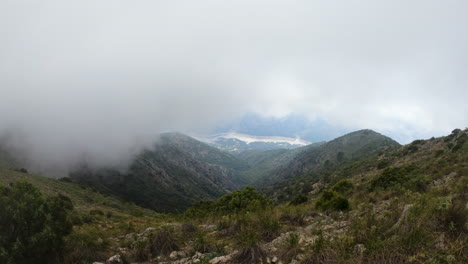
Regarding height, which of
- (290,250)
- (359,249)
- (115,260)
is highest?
(359,249)

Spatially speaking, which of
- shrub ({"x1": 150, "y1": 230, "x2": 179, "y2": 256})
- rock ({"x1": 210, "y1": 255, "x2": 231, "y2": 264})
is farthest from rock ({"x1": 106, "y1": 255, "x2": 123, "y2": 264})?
rock ({"x1": 210, "y1": 255, "x2": 231, "y2": 264})

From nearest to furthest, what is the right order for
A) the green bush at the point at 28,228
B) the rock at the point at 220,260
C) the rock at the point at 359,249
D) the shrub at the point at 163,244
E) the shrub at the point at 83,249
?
the rock at the point at 359,249 → the rock at the point at 220,260 → the green bush at the point at 28,228 → the shrub at the point at 83,249 → the shrub at the point at 163,244

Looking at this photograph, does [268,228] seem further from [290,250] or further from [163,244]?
[163,244]

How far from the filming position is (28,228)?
24.5ft

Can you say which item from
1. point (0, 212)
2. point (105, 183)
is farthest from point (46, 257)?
point (105, 183)

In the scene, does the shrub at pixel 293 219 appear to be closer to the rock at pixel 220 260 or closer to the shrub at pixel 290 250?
the shrub at pixel 290 250

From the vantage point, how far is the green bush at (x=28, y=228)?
268 inches

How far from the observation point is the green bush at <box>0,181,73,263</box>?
22.4ft

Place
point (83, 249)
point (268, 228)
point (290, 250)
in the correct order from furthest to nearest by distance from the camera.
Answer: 1. point (268, 228)
2. point (83, 249)
3. point (290, 250)

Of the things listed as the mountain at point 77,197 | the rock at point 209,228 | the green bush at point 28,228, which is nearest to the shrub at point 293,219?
the rock at point 209,228

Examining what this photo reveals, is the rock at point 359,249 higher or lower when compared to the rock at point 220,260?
higher

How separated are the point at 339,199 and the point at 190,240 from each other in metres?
9.00

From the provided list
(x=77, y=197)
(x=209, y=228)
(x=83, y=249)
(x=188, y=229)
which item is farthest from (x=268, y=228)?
(x=77, y=197)

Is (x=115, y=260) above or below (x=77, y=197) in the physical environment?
above
